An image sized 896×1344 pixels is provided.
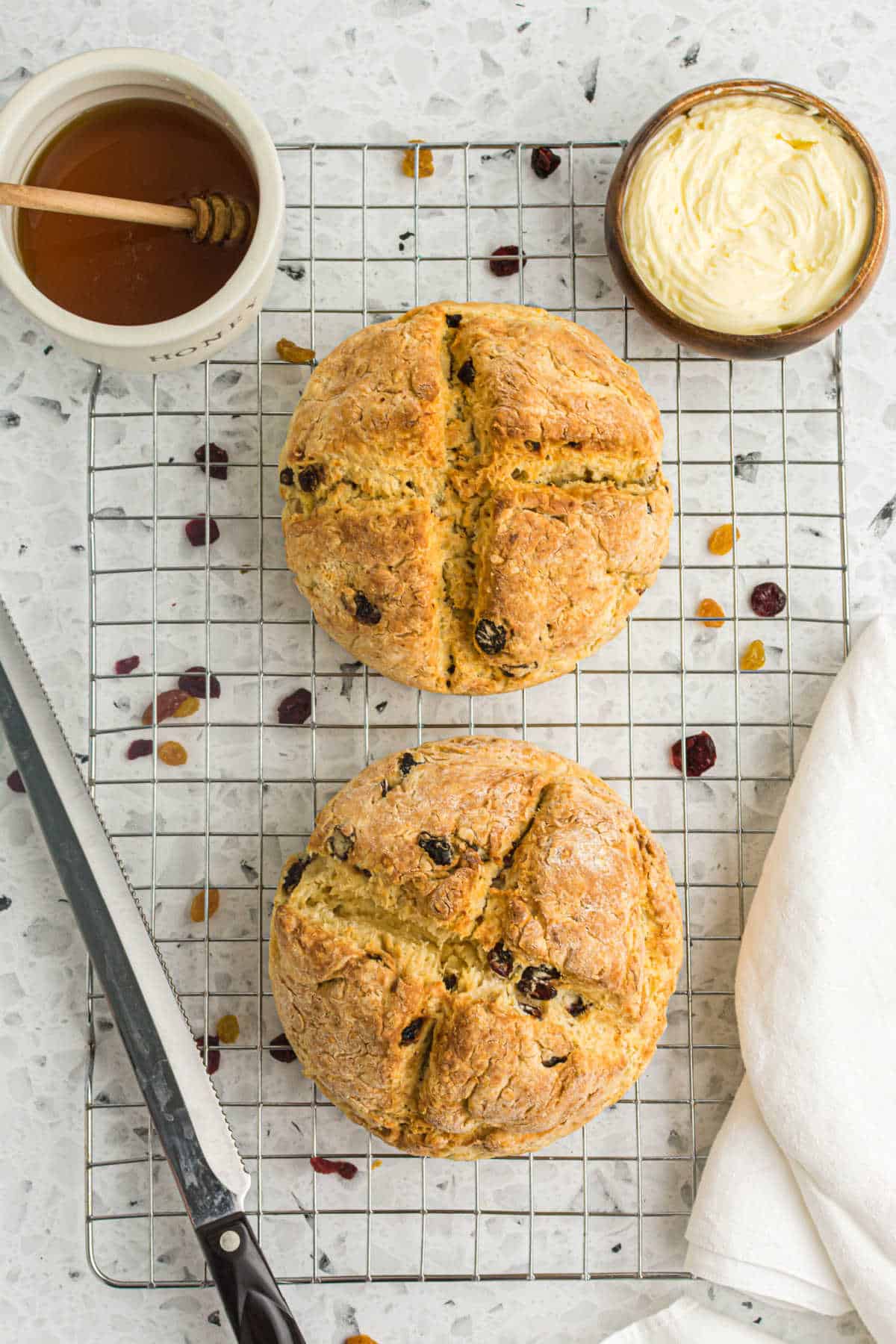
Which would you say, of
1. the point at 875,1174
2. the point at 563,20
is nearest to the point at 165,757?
the point at 875,1174

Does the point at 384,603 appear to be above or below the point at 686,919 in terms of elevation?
above

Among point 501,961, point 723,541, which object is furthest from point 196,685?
point 723,541


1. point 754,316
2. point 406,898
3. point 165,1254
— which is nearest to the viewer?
point 406,898

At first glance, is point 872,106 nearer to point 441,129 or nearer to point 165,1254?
point 441,129

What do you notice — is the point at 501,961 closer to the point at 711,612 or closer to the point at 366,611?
Result: the point at 366,611

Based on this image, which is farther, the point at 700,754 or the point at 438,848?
the point at 700,754

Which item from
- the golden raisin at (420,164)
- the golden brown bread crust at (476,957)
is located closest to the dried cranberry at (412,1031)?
the golden brown bread crust at (476,957)

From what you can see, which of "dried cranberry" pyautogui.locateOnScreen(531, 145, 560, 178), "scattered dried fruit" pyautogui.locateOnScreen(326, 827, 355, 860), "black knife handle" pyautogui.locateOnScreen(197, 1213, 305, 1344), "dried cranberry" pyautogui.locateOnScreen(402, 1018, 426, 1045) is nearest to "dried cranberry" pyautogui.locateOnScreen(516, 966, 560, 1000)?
"dried cranberry" pyautogui.locateOnScreen(402, 1018, 426, 1045)
